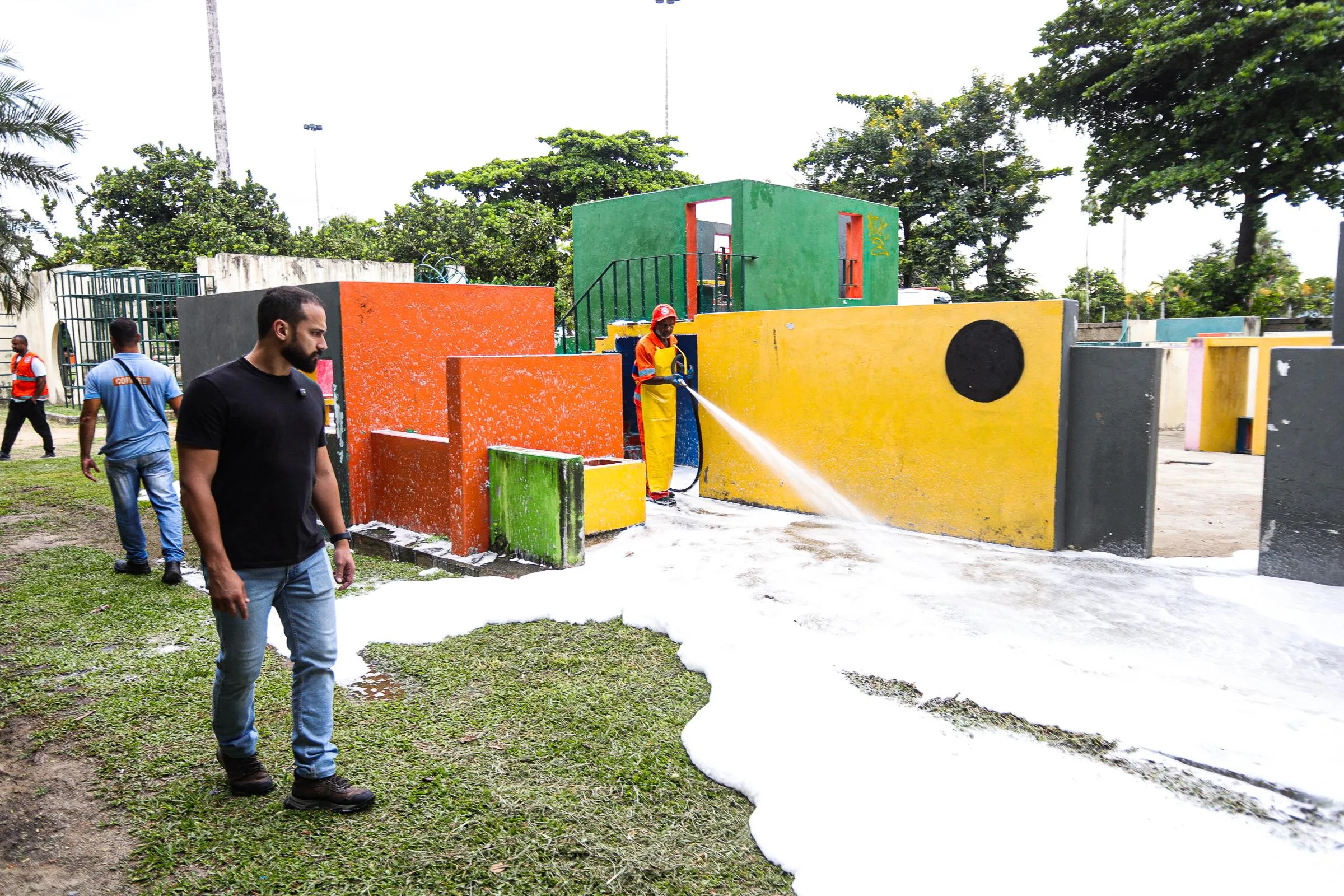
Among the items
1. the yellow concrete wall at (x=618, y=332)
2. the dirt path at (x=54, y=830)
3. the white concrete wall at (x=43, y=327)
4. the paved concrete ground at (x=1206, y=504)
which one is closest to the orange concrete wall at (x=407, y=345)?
the yellow concrete wall at (x=618, y=332)

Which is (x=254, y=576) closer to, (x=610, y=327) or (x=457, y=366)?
(x=457, y=366)

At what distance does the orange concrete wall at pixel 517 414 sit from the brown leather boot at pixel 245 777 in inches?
125

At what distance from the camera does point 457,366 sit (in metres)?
6.12

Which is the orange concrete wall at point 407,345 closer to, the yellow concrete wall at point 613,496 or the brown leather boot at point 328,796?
the yellow concrete wall at point 613,496

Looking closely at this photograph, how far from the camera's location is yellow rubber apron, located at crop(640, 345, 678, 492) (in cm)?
820

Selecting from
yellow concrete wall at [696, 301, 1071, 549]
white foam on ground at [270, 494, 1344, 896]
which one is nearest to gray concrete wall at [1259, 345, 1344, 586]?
white foam on ground at [270, 494, 1344, 896]

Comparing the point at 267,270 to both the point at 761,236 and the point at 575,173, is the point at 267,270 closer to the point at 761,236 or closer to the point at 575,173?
the point at 761,236

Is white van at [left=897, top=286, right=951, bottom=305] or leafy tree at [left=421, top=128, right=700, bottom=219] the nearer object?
white van at [left=897, top=286, right=951, bottom=305]

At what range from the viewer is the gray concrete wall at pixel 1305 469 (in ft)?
16.4

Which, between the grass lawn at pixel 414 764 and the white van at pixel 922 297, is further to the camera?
the white van at pixel 922 297

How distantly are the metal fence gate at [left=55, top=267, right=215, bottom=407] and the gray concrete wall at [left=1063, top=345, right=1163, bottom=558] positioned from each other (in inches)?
616

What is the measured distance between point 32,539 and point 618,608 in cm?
541

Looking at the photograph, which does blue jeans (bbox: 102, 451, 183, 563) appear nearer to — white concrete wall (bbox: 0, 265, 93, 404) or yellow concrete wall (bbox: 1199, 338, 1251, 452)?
yellow concrete wall (bbox: 1199, 338, 1251, 452)

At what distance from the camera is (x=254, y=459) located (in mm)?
2809
